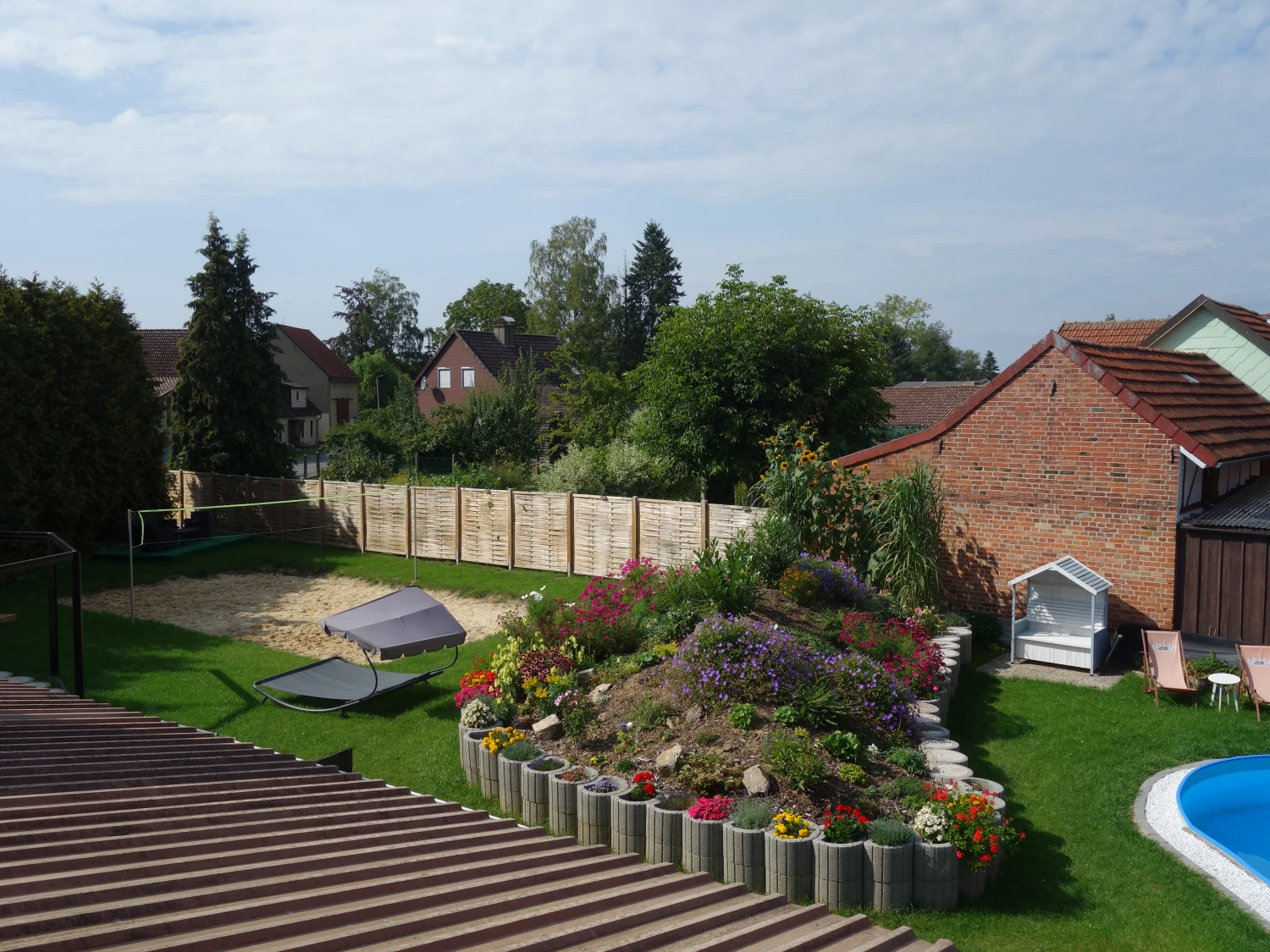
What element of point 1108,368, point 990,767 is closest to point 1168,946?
point 990,767

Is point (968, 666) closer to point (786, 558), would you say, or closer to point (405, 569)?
point (786, 558)

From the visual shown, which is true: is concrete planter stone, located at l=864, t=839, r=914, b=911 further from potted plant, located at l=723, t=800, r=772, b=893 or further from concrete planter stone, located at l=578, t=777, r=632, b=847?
concrete planter stone, located at l=578, t=777, r=632, b=847

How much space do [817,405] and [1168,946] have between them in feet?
52.4

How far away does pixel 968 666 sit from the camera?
535 inches

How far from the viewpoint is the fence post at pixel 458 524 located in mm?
21766

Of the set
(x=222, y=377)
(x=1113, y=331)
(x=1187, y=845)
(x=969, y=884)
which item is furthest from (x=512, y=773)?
(x=222, y=377)

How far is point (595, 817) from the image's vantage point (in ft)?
27.6

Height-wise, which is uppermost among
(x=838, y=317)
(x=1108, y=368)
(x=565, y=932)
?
(x=838, y=317)

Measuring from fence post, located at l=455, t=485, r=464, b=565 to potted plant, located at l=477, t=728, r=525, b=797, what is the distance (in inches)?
483

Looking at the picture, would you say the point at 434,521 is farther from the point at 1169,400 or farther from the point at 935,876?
the point at 935,876

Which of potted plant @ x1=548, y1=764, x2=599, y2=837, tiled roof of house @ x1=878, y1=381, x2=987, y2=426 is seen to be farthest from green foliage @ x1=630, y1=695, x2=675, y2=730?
tiled roof of house @ x1=878, y1=381, x2=987, y2=426

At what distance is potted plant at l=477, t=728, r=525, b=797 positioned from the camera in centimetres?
963

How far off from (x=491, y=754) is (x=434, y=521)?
13.2 meters

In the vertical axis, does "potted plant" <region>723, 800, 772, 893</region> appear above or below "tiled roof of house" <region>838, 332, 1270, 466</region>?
below
